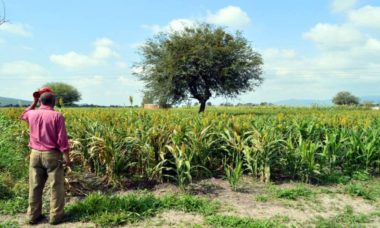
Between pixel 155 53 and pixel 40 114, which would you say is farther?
pixel 155 53

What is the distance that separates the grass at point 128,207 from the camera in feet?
16.1

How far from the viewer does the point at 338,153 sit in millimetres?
7523

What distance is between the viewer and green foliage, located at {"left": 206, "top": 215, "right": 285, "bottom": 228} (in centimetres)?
469

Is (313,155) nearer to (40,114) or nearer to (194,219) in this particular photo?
(194,219)

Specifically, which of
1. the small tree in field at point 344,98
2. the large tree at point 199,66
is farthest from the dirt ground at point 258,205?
the small tree in field at point 344,98

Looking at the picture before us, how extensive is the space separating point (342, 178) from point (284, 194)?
170 cm

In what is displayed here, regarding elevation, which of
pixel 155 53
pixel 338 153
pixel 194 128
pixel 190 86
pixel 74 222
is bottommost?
pixel 74 222

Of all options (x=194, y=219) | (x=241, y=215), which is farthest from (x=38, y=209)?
(x=241, y=215)

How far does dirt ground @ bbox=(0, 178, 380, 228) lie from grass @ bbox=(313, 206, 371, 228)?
0.30 feet

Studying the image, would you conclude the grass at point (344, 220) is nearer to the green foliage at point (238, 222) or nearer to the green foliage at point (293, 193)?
the green foliage at point (238, 222)

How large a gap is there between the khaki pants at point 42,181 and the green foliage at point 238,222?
200 cm

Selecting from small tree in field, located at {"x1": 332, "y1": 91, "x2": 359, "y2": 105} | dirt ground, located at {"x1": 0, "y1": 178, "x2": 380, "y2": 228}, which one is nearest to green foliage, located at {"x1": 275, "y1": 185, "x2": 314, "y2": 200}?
dirt ground, located at {"x1": 0, "y1": 178, "x2": 380, "y2": 228}

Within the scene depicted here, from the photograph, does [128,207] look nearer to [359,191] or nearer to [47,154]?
[47,154]

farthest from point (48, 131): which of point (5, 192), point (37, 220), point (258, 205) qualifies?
point (258, 205)
